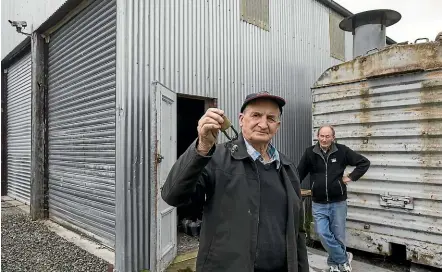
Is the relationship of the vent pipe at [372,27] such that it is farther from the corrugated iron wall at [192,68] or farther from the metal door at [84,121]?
the metal door at [84,121]

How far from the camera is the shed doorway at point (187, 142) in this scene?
5809 millimetres

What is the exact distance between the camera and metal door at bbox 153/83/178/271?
439cm

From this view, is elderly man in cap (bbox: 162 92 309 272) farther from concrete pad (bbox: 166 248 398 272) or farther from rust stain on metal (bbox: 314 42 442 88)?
rust stain on metal (bbox: 314 42 442 88)

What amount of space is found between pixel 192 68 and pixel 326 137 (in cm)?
259

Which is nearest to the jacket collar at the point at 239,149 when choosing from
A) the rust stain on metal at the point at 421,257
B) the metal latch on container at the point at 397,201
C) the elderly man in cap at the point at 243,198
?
the elderly man in cap at the point at 243,198

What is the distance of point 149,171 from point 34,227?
459cm

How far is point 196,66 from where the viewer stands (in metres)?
Answer: 5.70

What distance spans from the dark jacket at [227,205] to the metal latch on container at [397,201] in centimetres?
406

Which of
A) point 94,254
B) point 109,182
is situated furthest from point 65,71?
point 94,254

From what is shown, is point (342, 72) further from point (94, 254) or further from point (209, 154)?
point (94, 254)

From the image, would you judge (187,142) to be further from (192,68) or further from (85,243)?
(85,243)

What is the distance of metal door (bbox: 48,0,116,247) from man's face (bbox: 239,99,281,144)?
4.00 metres

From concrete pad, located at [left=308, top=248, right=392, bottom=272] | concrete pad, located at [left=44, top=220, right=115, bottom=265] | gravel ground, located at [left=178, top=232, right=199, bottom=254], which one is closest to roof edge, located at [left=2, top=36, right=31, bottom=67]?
concrete pad, located at [left=44, top=220, right=115, bottom=265]

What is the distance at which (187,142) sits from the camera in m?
8.57
